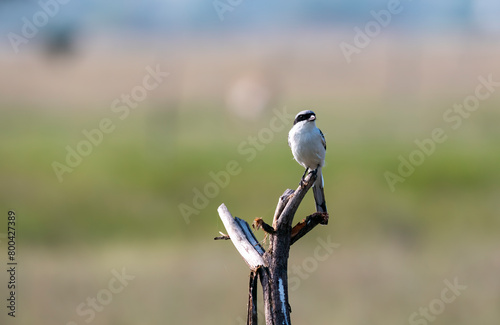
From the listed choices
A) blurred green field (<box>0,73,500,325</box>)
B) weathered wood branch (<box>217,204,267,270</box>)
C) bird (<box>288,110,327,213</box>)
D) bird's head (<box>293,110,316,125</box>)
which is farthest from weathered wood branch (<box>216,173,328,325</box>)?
blurred green field (<box>0,73,500,325</box>)

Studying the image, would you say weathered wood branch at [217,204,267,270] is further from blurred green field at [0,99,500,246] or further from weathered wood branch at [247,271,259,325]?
blurred green field at [0,99,500,246]

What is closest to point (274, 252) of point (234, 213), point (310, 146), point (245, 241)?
point (245, 241)

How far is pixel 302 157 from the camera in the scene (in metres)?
5.58

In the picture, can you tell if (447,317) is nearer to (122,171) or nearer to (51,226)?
(51,226)

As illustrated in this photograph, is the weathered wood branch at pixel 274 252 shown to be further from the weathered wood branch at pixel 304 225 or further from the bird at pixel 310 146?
the bird at pixel 310 146

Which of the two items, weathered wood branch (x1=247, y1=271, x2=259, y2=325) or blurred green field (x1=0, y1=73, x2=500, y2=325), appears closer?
weathered wood branch (x1=247, y1=271, x2=259, y2=325)

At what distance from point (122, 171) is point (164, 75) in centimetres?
508

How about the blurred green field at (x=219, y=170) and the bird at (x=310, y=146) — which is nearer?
the bird at (x=310, y=146)

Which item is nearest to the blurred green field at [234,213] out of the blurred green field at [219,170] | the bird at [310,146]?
the blurred green field at [219,170]

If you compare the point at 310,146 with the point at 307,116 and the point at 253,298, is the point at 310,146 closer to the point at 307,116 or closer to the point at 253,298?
the point at 307,116

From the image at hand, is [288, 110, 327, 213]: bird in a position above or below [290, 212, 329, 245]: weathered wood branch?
above

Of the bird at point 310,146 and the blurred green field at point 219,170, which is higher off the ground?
the blurred green field at point 219,170

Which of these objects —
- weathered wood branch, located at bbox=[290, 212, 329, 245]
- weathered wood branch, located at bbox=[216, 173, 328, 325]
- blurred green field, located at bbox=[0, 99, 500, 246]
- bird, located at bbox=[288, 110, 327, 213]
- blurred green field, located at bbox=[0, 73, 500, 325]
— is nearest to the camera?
weathered wood branch, located at bbox=[216, 173, 328, 325]

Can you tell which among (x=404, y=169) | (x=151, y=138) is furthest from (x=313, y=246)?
(x=151, y=138)
